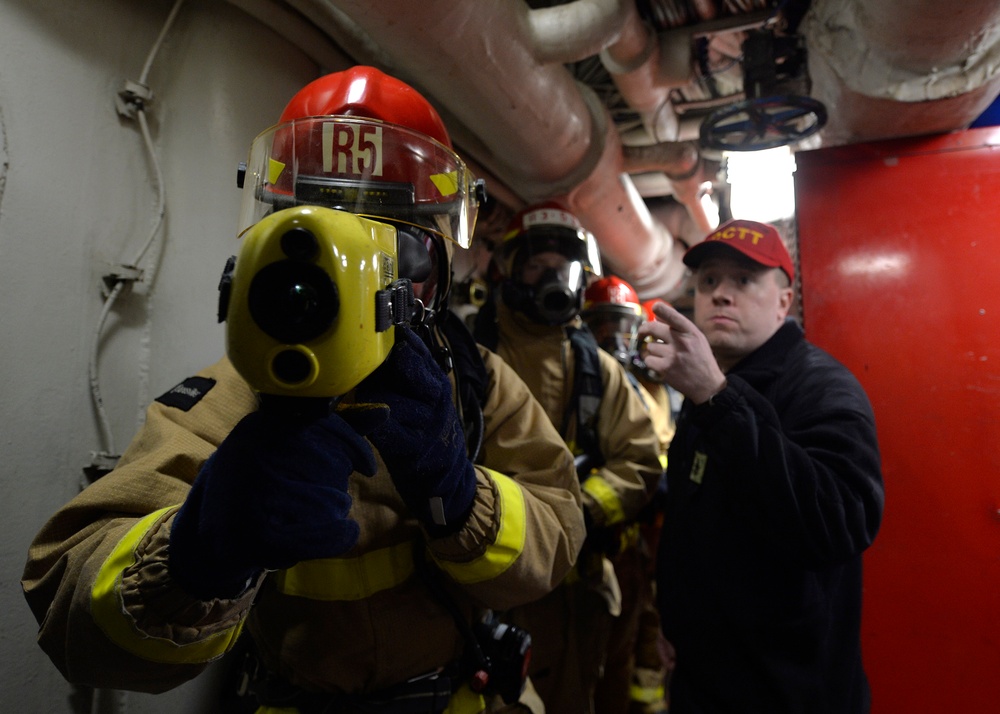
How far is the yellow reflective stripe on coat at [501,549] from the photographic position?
2.99 ft

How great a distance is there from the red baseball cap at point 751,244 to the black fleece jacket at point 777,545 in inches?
11.8

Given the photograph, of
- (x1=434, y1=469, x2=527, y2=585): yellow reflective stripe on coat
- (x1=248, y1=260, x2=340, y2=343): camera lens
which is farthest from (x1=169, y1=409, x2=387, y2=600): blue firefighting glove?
(x1=434, y1=469, x2=527, y2=585): yellow reflective stripe on coat

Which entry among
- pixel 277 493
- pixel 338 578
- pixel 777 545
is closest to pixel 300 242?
pixel 277 493

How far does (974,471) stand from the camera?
63.1 inches

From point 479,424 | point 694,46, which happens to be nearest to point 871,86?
point 694,46

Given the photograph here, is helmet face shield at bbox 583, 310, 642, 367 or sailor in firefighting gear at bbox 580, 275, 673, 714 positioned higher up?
helmet face shield at bbox 583, 310, 642, 367

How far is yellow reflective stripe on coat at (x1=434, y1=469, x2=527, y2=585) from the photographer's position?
91cm

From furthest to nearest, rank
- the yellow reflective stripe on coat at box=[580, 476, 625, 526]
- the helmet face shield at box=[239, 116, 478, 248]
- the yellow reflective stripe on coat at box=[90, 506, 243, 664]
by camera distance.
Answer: the yellow reflective stripe on coat at box=[580, 476, 625, 526], the helmet face shield at box=[239, 116, 478, 248], the yellow reflective stripe on coat at box=[90, 506, 243, 664]

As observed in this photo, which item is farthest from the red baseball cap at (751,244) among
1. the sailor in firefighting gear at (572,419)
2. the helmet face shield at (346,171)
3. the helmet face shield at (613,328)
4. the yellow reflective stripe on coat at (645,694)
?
the yellow reflective stripe on coat at (645,694)

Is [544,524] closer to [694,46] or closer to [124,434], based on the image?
[124,434]

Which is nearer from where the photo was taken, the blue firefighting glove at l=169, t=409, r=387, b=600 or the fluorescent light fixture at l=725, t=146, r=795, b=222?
the blue firefighting glove at l=169, t=409, r=387, b=600

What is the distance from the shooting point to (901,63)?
1521 millimetres

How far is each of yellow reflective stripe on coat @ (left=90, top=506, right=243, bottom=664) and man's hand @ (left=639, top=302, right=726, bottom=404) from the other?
3.22 feet

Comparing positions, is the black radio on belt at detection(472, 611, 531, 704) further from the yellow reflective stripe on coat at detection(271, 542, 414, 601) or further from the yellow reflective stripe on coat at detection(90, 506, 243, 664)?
the yellow reflective stripe on coat at detection(90, 506, 243, 664)
